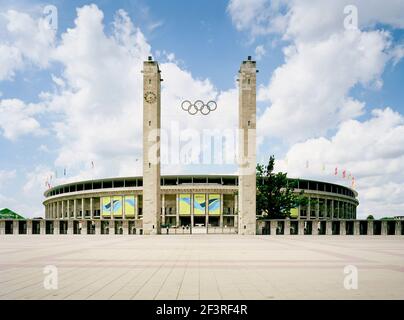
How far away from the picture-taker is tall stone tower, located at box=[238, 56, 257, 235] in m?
44.6

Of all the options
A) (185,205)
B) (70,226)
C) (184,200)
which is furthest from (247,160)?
(185,205)

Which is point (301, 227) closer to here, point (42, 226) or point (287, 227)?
point (287, 227)

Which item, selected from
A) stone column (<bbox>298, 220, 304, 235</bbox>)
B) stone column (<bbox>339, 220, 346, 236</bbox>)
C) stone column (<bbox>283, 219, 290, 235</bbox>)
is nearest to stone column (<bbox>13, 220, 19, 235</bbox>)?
stone column (<bbox>283, 219, 290, 235</bbox>)

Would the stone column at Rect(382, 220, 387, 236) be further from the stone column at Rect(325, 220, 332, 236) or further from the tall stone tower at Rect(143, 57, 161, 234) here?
the tall stone tower at Rect(143, 57, 161, 234)

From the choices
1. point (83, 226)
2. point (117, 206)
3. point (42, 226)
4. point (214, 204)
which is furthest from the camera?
point (117, 206)

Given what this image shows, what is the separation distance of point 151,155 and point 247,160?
39.4 ft

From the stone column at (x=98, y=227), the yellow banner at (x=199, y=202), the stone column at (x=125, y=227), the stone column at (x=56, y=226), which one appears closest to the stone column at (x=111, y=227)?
the stone column at (x=125, y=227)

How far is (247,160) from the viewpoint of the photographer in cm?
4494

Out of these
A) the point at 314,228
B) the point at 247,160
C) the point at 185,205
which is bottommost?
the point at 185,205

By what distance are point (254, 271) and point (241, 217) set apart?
32.4 meters
